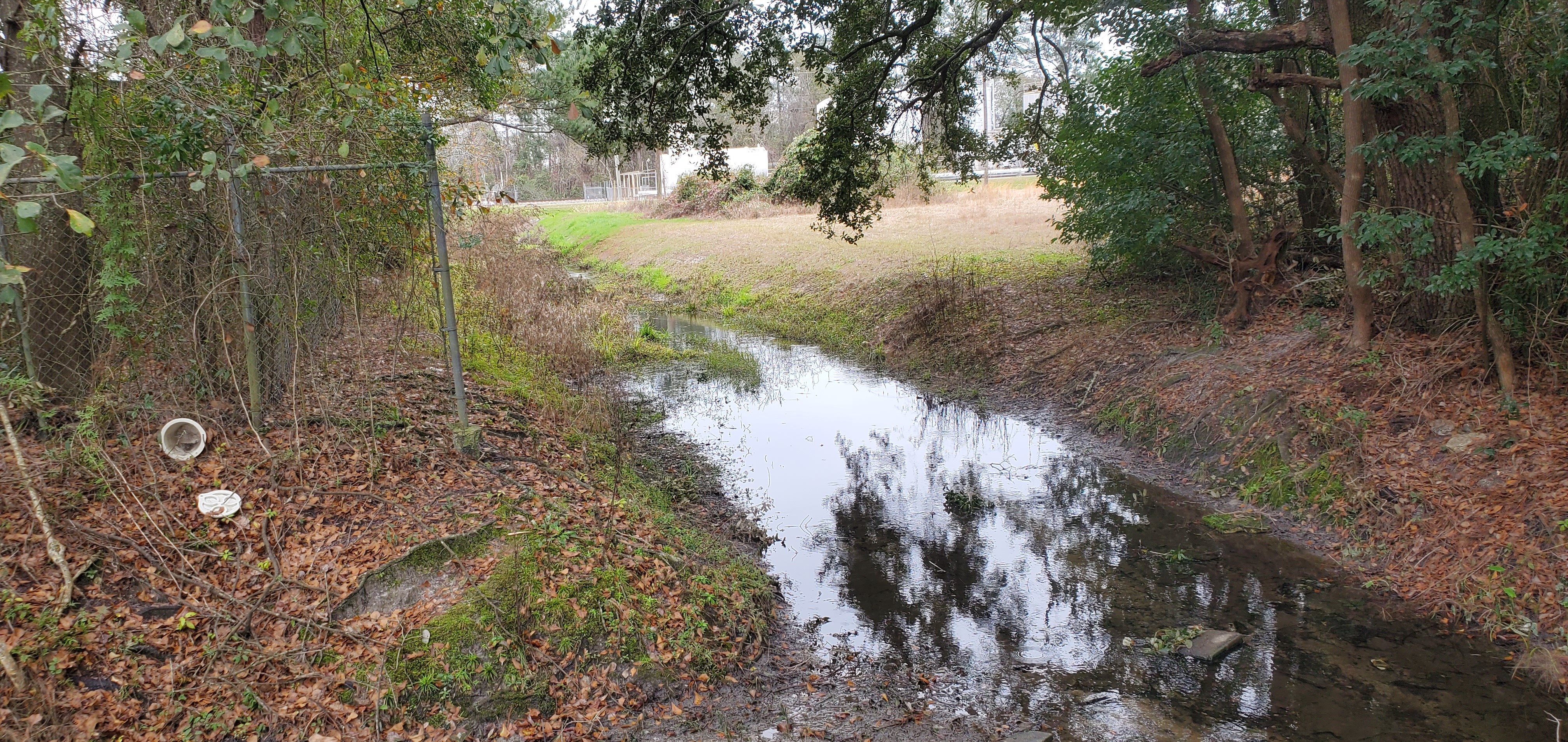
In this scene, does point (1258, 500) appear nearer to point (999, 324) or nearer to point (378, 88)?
point (999, 324)

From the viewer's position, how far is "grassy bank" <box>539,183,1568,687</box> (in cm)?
636

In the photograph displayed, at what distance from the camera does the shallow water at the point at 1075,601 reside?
5215mm

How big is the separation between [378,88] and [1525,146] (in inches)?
360

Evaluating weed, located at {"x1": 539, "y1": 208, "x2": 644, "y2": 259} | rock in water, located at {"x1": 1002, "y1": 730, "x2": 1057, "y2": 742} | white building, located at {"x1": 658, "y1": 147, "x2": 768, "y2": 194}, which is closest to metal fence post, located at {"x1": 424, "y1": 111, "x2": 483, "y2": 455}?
rock in water, located at {"x1": 1002, "y1": 730, "x2": 1057, "y2": 742}

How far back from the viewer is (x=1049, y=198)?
14.1 metres

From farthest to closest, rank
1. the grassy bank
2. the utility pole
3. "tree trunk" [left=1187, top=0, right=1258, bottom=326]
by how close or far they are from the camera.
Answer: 1. the utility pole
2. "tree trunk" [left=1187, top=0, right=1258, bottom=326]
3. the grassy bank

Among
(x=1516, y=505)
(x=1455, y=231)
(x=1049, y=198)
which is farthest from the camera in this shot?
(x=1049, y=198)

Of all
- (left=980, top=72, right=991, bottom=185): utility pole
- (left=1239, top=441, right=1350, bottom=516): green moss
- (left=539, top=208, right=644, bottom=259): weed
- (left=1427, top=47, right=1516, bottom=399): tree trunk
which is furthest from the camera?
(left=539, top=208, right=644, bottom=259): weed

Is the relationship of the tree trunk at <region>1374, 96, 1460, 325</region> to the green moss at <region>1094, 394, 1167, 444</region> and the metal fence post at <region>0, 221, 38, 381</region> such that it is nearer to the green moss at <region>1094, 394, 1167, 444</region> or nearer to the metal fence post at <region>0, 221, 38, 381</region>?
the green moss at <region>1094, 394, 1167, 444</region>

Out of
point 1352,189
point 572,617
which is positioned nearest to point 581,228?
point 1352,189

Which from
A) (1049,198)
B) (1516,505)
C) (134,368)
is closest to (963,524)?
(1516,505)

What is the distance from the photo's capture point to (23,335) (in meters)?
5.46

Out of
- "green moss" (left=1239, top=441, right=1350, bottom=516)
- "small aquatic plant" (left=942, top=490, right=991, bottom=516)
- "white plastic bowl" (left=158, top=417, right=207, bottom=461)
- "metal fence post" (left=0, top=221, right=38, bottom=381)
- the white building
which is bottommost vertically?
"small aquatic plant" (left=942, top=490, right=991, bottom=516)

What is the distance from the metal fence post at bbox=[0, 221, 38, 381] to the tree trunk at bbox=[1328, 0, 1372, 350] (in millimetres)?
9574
